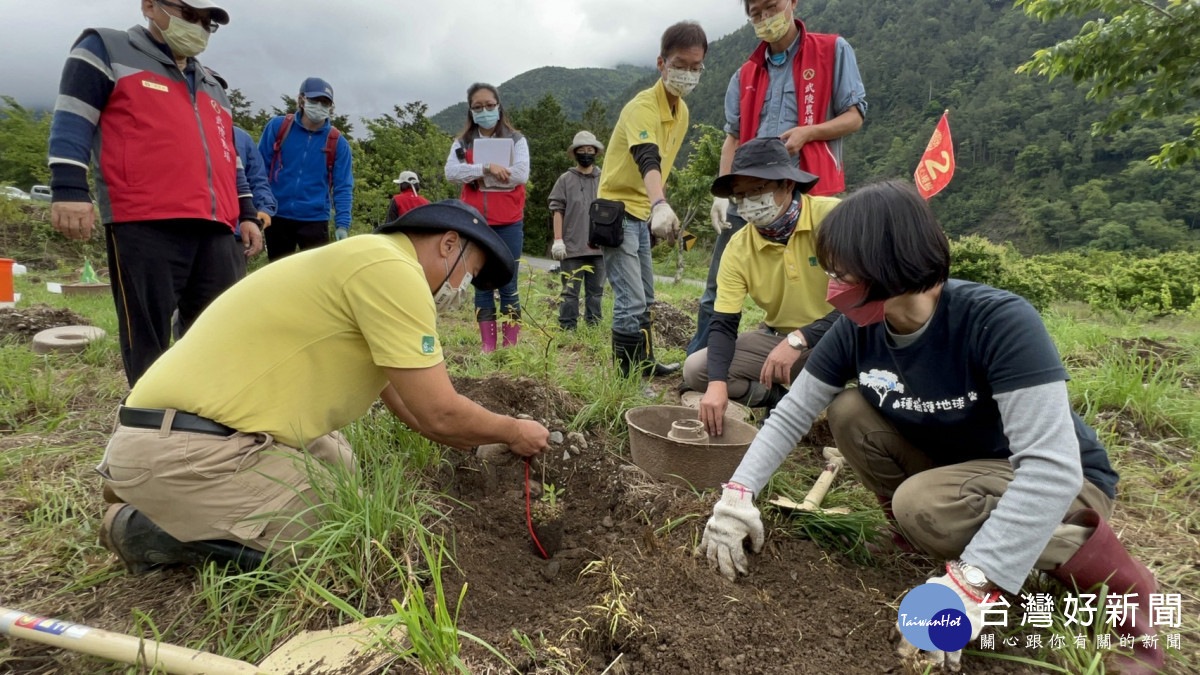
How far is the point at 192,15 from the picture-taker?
2625mm

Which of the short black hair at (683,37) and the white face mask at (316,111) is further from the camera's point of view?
the white face mask at (316,111)

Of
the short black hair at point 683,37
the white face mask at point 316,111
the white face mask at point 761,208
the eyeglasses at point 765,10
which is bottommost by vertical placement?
the white face mask at point 761,208

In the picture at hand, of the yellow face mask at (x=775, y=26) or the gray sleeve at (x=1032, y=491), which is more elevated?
the yellow face mask at (x=775, y=26)

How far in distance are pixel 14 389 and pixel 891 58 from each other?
→ 8183 cm

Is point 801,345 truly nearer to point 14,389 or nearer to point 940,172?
point 14,389

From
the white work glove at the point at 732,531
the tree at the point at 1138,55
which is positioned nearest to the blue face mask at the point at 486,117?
the white work glove at the point at 732,531

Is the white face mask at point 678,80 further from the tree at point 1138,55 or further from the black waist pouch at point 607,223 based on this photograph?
the tree at point 1138,55

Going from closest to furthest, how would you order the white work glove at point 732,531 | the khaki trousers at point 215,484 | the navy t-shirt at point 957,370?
1. the navy t-shirt at point 957,370
2. the khaki trousers at point 215,484
3. the white work glove at point 732,531

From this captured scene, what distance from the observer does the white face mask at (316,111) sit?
417 cm

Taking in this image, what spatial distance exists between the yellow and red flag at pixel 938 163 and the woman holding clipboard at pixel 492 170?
417 cm

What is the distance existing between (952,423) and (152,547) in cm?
236

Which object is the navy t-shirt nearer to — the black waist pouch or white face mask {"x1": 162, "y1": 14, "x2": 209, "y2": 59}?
the black waist pouch

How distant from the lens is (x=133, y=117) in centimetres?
251

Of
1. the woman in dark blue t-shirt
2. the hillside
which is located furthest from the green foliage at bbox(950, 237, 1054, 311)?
the hillside
